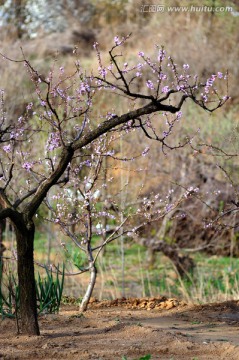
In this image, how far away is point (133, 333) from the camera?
490 centimetres

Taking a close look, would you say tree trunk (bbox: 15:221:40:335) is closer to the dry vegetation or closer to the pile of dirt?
the dry vegetation

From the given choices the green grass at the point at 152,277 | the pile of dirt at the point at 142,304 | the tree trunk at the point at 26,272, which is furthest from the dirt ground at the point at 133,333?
the green grass at the point at 152,277

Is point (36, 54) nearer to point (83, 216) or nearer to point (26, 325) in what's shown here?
point (83, 216)

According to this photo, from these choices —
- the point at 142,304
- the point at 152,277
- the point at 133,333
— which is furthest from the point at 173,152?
the point at 133,333

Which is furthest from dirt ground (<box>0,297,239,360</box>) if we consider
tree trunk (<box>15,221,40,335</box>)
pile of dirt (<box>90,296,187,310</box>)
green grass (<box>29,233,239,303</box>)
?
green grass (<box>29,233,239,303</box>)

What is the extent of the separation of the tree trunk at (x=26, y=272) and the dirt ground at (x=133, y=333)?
0.15 m

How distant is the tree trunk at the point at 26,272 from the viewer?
4656mm

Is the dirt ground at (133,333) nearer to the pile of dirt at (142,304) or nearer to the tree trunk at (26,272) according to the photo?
the pile of dirt at (142,304)

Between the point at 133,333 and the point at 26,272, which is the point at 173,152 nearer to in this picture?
the point at 133,333

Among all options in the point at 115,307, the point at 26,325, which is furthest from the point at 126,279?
the point at 26,325

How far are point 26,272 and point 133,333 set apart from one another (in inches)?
34.5

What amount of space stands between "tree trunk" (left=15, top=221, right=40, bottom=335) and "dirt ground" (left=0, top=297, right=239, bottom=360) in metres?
0.15

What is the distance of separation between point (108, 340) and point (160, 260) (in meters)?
7.34

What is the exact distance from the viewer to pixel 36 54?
1920cm
